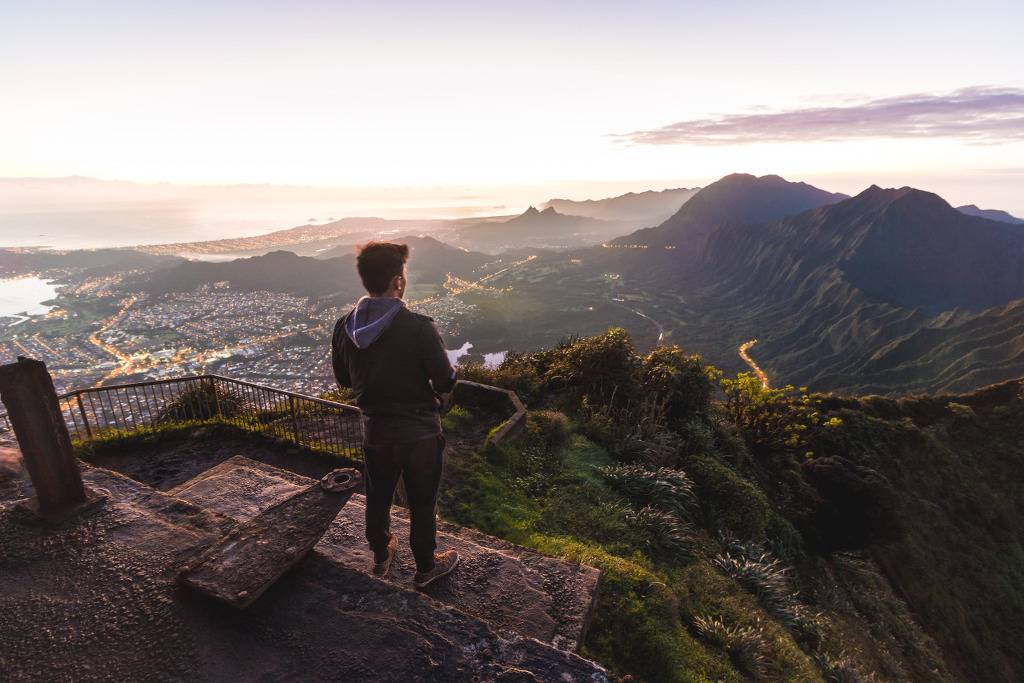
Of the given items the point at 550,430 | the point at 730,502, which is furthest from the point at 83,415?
the point at 730,502

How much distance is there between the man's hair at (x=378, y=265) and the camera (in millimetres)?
3000

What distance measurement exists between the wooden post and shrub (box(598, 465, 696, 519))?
284 inches

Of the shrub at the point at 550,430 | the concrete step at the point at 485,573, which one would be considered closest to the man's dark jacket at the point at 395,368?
the concrete step at the point at 485,573

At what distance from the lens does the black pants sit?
3.15m

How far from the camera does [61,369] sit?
76.0 metres

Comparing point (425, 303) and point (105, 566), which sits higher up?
point (105, 566)

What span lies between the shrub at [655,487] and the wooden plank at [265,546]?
19.5ft

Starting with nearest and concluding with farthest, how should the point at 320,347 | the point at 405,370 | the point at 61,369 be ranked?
the point at 405,370 < the point at 61,369 < the point at 320,347

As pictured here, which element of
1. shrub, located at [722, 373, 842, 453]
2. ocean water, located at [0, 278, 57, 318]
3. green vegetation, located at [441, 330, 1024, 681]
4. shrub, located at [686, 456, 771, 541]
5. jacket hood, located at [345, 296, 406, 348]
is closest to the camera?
jacket hood, located at [345, 296, 406, 348]

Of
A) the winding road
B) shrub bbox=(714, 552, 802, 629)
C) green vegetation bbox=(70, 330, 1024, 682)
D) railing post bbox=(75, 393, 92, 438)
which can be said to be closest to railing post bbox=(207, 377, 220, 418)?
green vegetation bbox=(70, 330, 1024, 682)

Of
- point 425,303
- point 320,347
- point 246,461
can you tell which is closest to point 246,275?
point 425,303

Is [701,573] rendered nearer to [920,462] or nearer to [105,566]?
[105,566]

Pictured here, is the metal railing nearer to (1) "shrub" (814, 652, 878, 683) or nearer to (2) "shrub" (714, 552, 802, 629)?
(2) "shrub" (714, 552, 802, 629)

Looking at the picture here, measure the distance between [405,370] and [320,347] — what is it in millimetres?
98355
